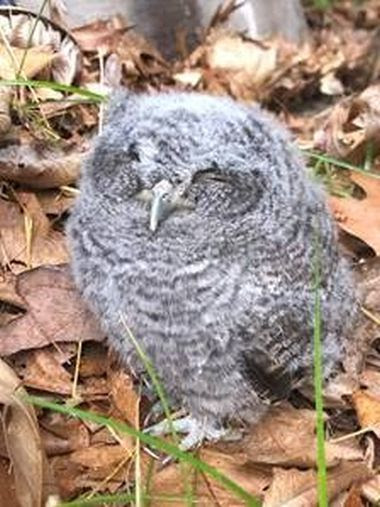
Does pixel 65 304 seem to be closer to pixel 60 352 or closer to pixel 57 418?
Result: pixel 60 352

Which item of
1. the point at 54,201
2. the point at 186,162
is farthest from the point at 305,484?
the point at 54,201

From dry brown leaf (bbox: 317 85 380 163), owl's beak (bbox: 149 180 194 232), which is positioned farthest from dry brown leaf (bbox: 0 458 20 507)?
dry brown leaf (bbox: 317 85 380 163)

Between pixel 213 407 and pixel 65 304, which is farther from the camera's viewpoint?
pixel 65 304

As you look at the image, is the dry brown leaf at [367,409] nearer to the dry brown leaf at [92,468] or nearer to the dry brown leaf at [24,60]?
the dry brown leaf at [92,468]

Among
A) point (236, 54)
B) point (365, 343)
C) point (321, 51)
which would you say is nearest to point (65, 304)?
point (365, 343)

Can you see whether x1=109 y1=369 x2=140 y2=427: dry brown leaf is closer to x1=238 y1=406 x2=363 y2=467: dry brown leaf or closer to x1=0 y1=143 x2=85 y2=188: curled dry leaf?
x1=238 y1=406 x2=363 y2=467: dry brown leaf

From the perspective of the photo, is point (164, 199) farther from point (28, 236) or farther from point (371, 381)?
point (371, 381)

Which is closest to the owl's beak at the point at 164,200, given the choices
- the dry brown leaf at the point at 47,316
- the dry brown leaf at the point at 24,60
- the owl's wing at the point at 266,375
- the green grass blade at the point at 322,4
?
the owl's wing at the point at 266,375
